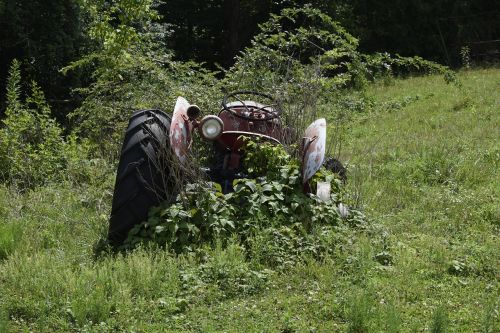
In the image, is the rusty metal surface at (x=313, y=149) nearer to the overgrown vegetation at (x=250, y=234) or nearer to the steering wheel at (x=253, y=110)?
the overgrown vegetation at (x=250, y=234)

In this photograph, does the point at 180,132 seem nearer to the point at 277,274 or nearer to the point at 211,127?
the point at 211,127

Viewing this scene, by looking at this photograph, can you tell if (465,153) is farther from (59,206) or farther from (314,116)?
(59,206)

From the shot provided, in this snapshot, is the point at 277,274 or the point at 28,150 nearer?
the point at 277,274

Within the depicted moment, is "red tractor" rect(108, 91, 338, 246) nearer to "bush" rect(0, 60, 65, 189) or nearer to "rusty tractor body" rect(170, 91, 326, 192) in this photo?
"rusty tractor body" rect(170, 91, 326, 192)

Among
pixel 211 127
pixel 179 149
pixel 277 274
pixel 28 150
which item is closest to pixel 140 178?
pixel 179 149

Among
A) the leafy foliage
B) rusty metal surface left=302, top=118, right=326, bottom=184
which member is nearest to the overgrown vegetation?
the leafy foliage

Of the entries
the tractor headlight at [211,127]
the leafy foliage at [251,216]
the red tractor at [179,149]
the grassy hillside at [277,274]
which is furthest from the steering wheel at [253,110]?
the grassy hillside at [277,274]

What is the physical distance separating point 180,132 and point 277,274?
183 centimetres

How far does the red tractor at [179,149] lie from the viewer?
242 inches

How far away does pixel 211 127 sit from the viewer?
6562mm

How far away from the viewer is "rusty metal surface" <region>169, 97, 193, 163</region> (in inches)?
253

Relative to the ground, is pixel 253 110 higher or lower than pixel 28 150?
higher

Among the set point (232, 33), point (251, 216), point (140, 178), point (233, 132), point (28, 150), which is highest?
point (232, 33)

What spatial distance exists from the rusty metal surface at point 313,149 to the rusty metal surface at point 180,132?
3.57ft
